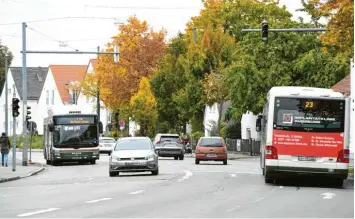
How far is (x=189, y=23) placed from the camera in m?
91.3

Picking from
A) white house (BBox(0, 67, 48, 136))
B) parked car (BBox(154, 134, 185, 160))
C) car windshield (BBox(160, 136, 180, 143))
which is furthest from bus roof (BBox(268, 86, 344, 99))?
white house (BBox(0, 67, 48, 136))

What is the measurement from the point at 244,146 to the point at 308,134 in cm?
4700

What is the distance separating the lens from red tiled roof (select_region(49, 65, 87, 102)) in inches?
5315

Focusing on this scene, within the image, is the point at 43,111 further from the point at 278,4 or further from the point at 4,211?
the point at 4,211

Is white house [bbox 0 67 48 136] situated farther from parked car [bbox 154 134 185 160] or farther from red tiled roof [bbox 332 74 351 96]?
red tiled roof [bbox 332 74 351 96]

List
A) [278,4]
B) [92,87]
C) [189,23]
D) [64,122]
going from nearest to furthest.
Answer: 1. [64,122]
2. [278,4]
3. [189,23]
4. [92,87]

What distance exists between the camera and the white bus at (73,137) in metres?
54.1

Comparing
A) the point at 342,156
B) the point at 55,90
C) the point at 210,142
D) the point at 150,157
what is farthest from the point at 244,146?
the point at 55,90

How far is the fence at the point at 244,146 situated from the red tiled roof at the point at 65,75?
54.9 m

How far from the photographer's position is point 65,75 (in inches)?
5443

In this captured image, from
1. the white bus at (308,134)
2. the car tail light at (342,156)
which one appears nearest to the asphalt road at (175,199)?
the white bus at (308,134)

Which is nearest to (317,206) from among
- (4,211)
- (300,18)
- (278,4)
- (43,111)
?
(4,211)

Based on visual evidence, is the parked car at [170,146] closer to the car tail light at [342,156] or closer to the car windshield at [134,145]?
the car windshield at [134,145]

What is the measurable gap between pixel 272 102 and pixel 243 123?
189 ft
